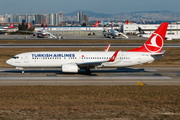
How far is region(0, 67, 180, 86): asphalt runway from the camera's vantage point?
29.8 metres

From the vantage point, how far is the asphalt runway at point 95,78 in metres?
29.8

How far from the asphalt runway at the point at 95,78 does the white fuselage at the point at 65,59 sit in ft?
5.25

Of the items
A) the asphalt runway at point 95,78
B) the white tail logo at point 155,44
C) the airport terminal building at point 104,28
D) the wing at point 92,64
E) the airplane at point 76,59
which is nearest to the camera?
the asphalt runway at point 95,78

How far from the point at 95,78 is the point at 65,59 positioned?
583 cm

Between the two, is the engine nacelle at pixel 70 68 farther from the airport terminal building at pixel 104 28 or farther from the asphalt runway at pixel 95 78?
the airport terminal building at pixel 104 28

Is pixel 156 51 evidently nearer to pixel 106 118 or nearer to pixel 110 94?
pixel 110 94

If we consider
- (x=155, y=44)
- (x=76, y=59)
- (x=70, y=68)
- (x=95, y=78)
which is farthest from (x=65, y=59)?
(x=155, y=44)

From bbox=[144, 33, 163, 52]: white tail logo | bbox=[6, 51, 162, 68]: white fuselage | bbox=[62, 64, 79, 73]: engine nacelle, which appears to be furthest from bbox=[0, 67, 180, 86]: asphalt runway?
bbox=[144, 33, 163, 52]: white tail logo

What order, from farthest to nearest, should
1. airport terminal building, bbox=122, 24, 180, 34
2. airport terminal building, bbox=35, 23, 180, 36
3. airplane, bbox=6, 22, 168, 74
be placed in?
airport terminal building, bbox=122, 24, 180, 34
airport terminal building, bbox=35, 23, 180, 36
airplane, bbox=6, 22, 168, 74

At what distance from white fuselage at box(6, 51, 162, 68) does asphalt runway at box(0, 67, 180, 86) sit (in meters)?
1.60

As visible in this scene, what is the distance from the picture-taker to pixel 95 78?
107ft

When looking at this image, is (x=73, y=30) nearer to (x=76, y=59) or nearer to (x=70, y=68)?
(x=76, y=59)

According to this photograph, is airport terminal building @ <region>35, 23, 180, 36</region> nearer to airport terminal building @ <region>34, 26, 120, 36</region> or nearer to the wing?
airport terminal building @ <region>34, 26, 120, 36</region>

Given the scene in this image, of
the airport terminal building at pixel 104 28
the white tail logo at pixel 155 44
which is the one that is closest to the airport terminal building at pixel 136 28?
the airport terminal building at pixel 104 28
